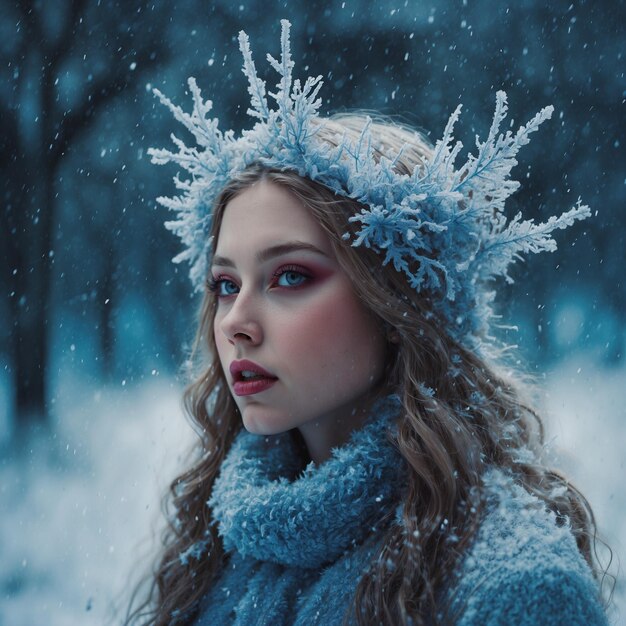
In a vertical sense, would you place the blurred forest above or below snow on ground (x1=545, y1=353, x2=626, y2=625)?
above

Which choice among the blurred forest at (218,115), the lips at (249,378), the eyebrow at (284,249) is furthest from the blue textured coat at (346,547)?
the blurred forest at (218,115)

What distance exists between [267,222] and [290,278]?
9 cm

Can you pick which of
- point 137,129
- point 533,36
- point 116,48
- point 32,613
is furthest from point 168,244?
point 533,36

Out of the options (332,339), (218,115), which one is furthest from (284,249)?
(218,115)

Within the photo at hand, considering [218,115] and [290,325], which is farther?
[218,115]

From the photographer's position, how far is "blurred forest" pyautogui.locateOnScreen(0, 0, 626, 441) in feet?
7.78

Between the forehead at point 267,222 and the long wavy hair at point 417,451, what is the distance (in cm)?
1

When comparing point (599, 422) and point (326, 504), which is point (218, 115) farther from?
point (326, 504)

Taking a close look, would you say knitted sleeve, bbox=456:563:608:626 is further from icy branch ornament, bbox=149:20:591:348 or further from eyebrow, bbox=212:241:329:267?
eyebrow, bbox=212:241:329:267

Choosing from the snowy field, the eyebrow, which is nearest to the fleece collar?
the eyebrow

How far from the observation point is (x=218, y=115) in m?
2.46

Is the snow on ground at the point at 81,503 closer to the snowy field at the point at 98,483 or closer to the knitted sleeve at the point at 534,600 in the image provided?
the snowy field at the point at 98,483

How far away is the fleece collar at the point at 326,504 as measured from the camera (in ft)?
3.29

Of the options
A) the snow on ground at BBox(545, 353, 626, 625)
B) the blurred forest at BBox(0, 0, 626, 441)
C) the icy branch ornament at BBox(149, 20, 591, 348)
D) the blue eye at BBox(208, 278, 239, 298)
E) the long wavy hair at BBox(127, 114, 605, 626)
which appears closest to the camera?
the long wavy hair at BBox(127, 114, 605, 626)
